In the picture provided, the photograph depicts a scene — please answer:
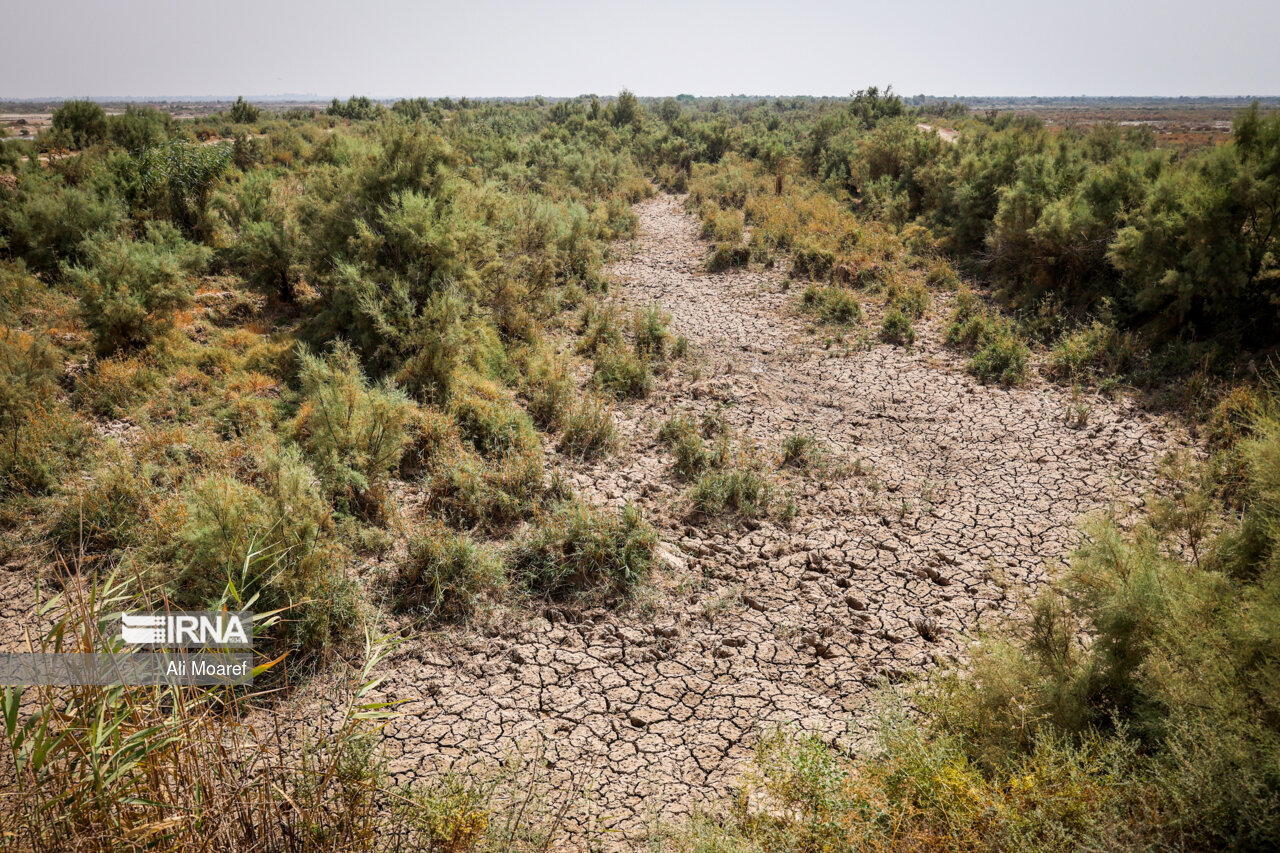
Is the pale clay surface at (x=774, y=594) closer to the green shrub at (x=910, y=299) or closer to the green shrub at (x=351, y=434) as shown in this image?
the green shrub at (x=351, y=434)

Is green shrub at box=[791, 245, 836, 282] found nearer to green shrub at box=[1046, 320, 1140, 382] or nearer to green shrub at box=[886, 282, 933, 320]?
green shrub at box=[886, 282, 933, 320]

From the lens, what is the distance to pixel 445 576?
4.86 meters

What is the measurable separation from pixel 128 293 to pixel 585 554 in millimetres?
6882

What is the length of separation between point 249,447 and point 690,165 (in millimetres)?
20973

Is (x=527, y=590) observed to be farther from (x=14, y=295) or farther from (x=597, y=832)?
(x=14, y=295)

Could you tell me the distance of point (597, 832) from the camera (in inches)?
125

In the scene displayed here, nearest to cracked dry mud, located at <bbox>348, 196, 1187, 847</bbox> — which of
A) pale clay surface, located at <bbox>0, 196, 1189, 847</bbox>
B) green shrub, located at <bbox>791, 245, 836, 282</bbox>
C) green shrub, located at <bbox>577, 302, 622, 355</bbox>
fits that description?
pale clay surface, located at <bbox>0, 196, 1189, 847</bbox>

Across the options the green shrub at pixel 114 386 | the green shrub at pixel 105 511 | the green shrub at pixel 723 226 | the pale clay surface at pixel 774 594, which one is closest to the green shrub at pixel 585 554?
the pale clay surface at pixel 774 594

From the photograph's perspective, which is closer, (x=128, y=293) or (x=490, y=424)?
(x=490, y=424)

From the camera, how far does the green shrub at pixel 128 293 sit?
745cm

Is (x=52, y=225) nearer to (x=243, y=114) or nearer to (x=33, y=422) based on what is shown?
(x=33, y=422)

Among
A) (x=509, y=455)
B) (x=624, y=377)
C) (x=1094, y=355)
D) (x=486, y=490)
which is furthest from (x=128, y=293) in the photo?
(x=1094, y=355)

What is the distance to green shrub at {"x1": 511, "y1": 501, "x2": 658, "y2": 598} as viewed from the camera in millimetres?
5000

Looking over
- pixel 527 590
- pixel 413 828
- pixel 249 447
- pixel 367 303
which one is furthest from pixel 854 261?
pixel 413 828
